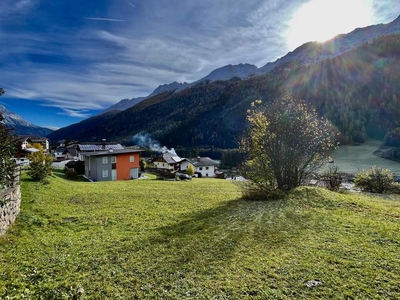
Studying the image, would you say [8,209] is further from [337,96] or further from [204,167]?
[337,96]

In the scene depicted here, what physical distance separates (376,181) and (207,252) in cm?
2429

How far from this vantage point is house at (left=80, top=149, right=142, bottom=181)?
29.4m

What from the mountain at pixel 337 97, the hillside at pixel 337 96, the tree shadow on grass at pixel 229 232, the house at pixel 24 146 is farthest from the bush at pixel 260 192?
the mountain at pixel 337 97

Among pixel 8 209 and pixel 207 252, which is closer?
pixel 207 252

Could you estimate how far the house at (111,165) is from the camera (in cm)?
2941

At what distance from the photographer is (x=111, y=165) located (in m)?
30.6

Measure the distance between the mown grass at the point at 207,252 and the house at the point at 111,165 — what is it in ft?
62.4

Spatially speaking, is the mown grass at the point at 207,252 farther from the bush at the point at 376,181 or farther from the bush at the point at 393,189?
the bush at the point at 376,181

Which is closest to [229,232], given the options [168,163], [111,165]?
[111,165]

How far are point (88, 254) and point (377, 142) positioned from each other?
137 m

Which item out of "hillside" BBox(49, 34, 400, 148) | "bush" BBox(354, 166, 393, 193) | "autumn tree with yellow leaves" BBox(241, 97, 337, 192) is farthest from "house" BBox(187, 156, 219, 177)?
"hillside" BBox(49, 34, 400, 148)

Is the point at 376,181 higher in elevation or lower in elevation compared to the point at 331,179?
lower

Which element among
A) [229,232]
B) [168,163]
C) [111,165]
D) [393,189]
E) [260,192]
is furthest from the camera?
[168,163]

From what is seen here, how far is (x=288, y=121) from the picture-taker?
1302cm
